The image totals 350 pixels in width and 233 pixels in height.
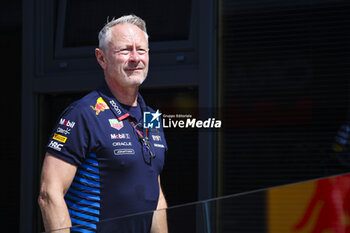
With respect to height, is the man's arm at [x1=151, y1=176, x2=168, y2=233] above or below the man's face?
below

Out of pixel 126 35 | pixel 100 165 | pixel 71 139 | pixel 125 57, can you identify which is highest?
pixel 126 35

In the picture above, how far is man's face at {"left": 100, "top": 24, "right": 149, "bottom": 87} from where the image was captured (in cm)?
293

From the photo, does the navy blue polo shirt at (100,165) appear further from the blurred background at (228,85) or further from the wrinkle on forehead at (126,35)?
the blurred background at (228,85)

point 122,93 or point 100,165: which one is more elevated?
point 122,93

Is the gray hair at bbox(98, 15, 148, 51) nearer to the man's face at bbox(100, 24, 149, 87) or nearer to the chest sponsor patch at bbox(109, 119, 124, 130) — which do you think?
the man's face at bbox(100, 24, 149, 87)

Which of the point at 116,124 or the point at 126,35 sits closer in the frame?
the point at 116,124

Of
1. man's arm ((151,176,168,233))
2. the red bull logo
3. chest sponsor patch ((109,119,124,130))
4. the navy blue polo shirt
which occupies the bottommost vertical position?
man's arm ((151,176,168,233))

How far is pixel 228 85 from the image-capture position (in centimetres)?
451

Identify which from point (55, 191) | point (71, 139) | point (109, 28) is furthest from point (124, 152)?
point (109, 28)

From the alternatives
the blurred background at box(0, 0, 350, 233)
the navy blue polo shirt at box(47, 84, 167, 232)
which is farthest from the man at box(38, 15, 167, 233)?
the blurred background at box(0, 0, 350, 233)

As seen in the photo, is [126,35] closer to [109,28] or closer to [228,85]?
[109,28]

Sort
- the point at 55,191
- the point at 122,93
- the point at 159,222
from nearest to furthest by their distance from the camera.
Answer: the point at 159,222 < the point at 55,191 < the point at 122,93

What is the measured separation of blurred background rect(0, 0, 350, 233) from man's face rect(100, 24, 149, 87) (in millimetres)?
1553

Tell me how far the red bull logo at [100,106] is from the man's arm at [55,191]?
1.05 ft
